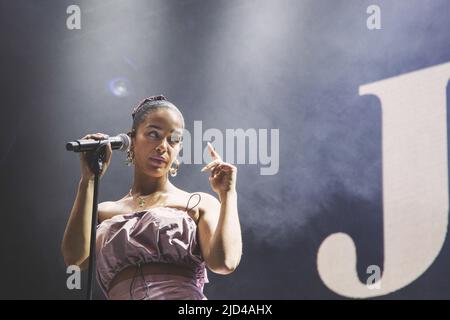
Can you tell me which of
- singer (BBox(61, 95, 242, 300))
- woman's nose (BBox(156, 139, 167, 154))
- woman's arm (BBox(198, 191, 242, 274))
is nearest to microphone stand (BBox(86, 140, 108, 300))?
singer (BBox(61, 95, 242, 300))

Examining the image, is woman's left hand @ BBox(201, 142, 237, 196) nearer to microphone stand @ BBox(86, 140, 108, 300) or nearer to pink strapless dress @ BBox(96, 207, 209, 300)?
pink strapless dress @ BBox(96, 207, 209, 300)

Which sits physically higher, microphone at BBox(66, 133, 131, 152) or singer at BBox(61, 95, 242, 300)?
microphone at BBox(66, 133, 131, 152)

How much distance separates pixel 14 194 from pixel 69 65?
766 mm

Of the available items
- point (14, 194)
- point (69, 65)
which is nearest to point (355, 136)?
point (69, 65)

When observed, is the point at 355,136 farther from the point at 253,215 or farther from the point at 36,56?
the point at 36,56

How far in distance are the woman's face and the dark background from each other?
41 cm

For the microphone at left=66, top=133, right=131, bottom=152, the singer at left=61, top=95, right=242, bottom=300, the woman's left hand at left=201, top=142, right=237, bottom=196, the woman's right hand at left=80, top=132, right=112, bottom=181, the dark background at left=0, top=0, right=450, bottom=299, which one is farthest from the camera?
the dark background at left=0, top=0, right=450, bottom=299

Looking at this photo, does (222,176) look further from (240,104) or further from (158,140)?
(240,104)

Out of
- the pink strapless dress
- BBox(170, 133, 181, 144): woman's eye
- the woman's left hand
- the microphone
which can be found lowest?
the pink strapless dress

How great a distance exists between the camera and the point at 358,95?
3248 millimetres

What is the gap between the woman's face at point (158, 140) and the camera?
2.72m

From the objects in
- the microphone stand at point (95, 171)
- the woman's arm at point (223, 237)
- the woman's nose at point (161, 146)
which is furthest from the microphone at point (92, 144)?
the woman's nose at point (161, 146)

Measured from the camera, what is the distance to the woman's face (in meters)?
2.72

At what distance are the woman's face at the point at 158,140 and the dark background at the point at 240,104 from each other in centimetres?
41
